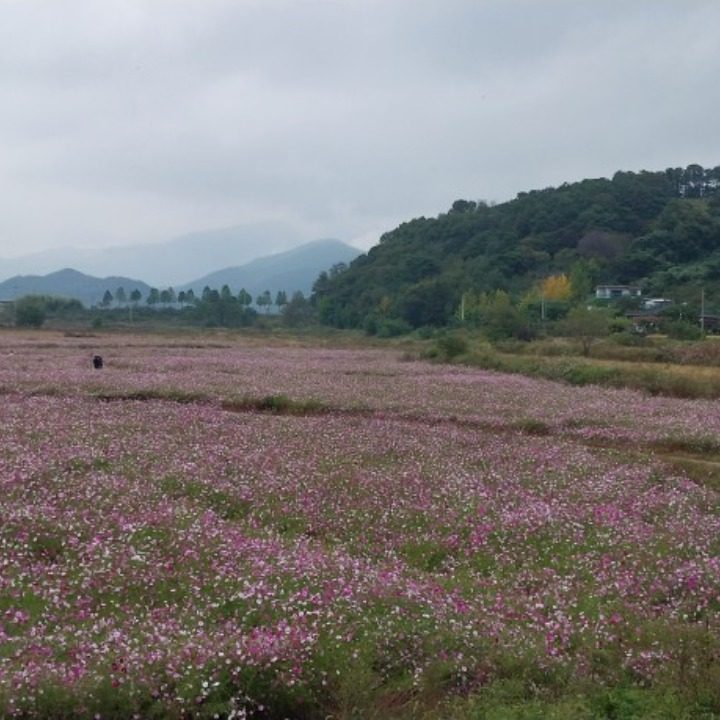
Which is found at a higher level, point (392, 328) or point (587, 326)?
point (587, 326)

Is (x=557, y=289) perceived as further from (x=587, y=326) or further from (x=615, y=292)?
(x=587, y=326)

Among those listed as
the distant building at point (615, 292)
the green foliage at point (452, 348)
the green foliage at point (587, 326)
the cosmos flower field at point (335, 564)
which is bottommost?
the cosmos flower field at point (335, 564)

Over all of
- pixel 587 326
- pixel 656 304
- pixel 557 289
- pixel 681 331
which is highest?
pixel 557 289

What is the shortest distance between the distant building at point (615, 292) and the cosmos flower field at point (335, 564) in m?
75.3

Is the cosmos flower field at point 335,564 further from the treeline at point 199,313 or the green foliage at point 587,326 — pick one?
the treeline at point 199,313

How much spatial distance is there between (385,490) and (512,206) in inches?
4823

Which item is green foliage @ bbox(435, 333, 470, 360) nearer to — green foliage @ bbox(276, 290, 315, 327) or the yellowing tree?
the yellowing tree

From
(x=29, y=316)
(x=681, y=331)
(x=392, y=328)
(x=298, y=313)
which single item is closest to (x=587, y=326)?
(x=681, y=331)

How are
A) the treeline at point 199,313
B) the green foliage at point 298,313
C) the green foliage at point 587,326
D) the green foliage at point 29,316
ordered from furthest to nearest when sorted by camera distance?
the green foliage at point 298,313
the treeline at point 199,313
the green foliage at point 29,316
the green foliage at point 587,326

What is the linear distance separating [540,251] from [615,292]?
65.0 ft

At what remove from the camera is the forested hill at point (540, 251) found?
101938 millimetres

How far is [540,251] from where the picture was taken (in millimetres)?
116688

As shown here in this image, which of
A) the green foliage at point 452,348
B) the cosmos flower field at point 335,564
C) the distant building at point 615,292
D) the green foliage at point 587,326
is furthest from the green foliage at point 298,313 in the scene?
the cosmos flower field at point 335,564

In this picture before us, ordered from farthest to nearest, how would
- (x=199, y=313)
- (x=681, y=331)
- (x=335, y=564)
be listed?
1. (x=199, y=313)
2. (x=681, y=331)
3. (x=335, y=564)
